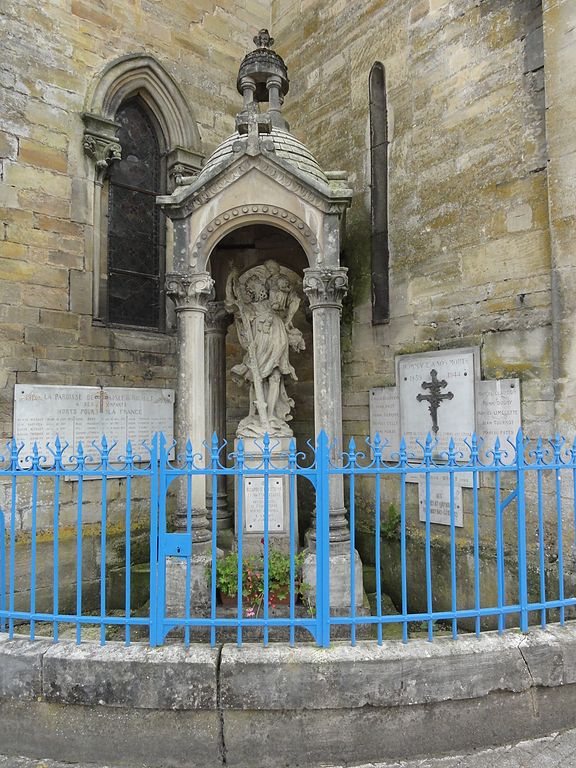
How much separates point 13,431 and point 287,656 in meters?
3.70

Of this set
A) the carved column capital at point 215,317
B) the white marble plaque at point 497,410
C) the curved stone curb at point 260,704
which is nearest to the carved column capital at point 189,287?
the carved column capital at point 215,317

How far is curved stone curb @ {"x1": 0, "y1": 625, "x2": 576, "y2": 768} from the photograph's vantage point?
2549 millimetres

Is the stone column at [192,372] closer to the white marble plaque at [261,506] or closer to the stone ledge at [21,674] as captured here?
the white marble plaque at [261,506]

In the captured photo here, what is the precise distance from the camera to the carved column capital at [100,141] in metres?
5.69

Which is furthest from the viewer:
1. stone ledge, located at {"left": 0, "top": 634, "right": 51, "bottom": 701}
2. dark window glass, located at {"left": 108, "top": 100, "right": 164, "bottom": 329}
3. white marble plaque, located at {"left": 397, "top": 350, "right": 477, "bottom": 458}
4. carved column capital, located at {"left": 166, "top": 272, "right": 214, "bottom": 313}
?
dark window glass, located at {"left": 108, "top": 100, "right": 164, "bottom": 329}

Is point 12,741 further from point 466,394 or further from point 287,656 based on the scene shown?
point 466,394

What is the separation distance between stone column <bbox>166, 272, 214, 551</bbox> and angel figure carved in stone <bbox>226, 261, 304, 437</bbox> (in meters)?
0.58

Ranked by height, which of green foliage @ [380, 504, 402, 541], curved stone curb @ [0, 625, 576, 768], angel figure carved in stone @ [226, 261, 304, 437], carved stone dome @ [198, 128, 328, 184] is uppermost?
carved stone dome @ [198, 128, 328, 184]

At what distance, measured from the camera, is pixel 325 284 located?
437 cm

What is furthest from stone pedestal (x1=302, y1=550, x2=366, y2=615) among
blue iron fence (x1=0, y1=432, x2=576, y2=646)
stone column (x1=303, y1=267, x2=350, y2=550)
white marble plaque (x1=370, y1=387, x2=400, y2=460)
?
white marble plaque (x1=370, y1=387, x2=400, y2=460)

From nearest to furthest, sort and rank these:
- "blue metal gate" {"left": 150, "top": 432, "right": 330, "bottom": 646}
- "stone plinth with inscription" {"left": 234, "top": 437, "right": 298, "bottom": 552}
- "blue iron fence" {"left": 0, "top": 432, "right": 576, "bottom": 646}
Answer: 1. "blue metal gate" {"left": 150, "top": 432, "right": 330, "bottom": 646}
2. "blue iron fence" {"left": 0, "top": 432, "right": 576, "bottom": 646}
3. "stone plinth with inscription" {"left": 234, "top": 437, "right": 298, "bottom": 552}

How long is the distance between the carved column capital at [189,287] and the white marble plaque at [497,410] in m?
2.56

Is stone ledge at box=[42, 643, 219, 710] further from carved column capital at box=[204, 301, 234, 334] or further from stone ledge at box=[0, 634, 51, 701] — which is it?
carved column capital at box=[204, 301, 234, 334]

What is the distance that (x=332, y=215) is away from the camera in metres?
→ 4.44
